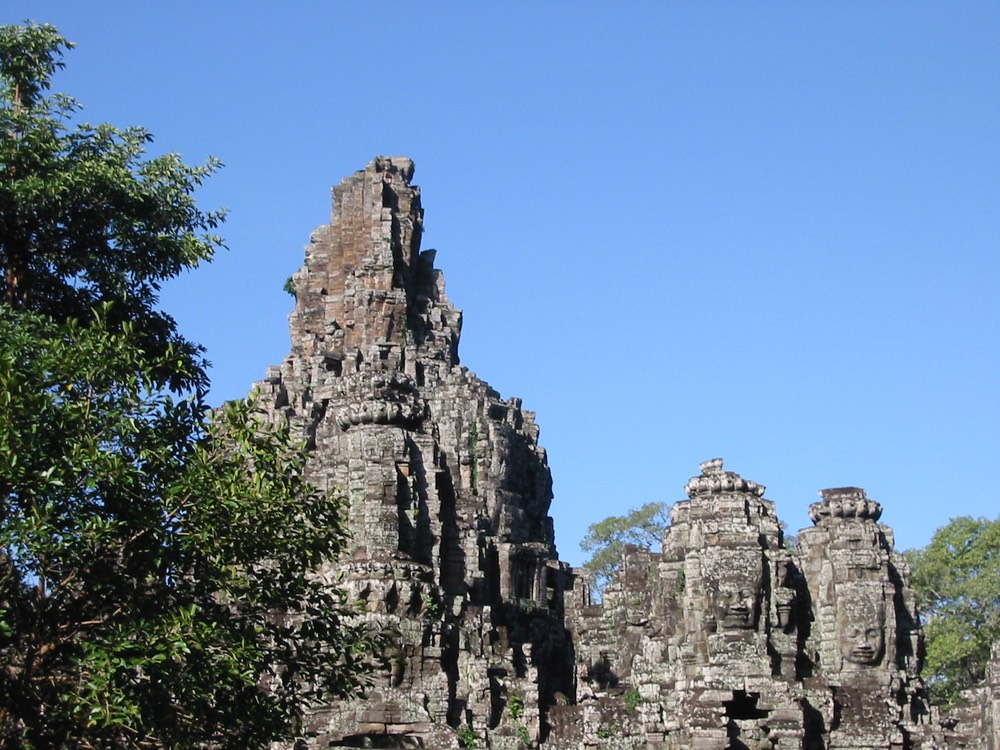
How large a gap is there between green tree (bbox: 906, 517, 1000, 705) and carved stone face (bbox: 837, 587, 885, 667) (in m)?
20.4

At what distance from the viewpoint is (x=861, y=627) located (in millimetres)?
40062

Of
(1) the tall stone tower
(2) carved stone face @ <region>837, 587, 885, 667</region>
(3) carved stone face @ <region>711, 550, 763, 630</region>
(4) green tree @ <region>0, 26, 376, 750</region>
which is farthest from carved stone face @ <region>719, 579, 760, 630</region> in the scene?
(4) green tree @ <region>0, 26, 376, 750</region>

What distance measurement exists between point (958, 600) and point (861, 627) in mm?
24010

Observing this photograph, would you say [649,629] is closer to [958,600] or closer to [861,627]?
[861,627]

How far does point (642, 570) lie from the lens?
41438 millimetres

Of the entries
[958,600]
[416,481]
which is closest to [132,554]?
[416,481]

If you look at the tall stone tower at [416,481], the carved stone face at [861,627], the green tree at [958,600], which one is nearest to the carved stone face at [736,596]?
the carved stone face at [861,627]

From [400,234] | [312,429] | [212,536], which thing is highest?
[400,234]

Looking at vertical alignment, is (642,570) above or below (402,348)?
below

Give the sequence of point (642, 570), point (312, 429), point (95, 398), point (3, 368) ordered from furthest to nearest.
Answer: point (312, 429)
point (642, 570)
point (95, 398)
point (3, 368)

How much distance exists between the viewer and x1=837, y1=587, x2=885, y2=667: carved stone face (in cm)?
3997

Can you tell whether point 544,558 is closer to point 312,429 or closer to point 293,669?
point 312,429

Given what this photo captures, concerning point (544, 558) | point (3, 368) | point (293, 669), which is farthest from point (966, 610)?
point (3, 368)

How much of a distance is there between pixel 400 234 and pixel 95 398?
43.0 meters
